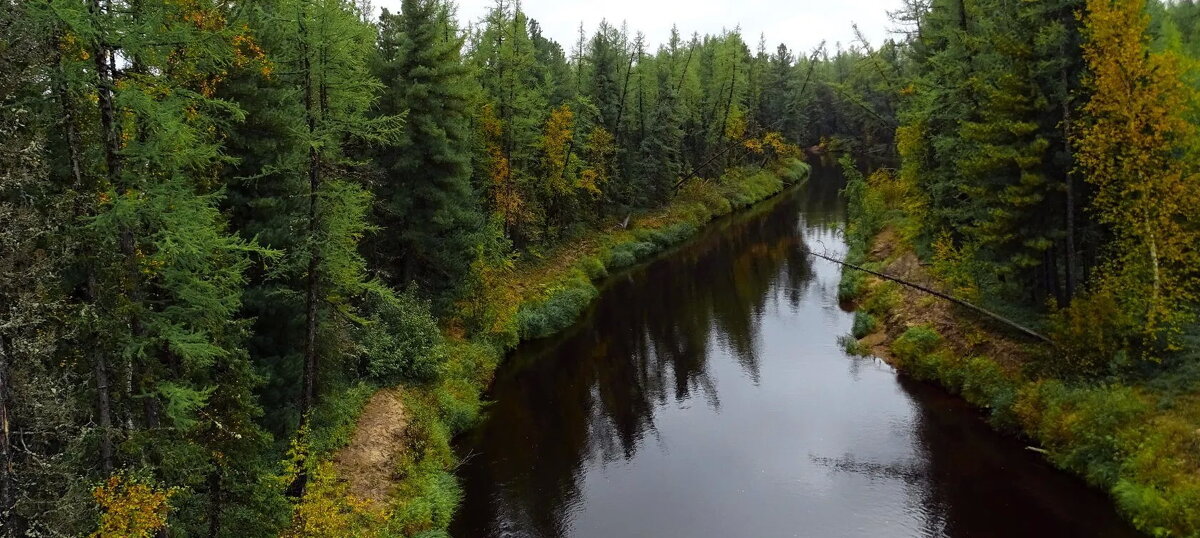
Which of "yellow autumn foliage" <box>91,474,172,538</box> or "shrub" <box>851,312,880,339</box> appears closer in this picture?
"yellow autumn foliage" <box>91,474,172,538</box>

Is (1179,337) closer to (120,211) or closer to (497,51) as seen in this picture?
(120,211)

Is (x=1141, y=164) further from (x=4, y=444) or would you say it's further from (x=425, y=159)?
(x=4, y=444)

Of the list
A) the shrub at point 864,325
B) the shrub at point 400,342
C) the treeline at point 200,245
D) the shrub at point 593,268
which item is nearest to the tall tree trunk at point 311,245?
the treeline at point 200,245

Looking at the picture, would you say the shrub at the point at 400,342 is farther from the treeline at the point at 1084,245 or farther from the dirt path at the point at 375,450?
the treeline at the point at 1084,245

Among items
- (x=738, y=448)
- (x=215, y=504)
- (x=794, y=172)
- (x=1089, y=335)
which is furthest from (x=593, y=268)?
(x=794, y=172)

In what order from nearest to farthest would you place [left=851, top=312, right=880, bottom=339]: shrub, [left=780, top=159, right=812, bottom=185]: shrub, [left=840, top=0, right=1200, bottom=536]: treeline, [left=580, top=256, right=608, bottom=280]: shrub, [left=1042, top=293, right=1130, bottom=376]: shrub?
1. [left=840, top=0, right=1200, bottom=536]: treeline
2. [left=1042, top=293, right=1130, bottom=376]: shrub
3. [left=851, top=312, right=880, bottom=339]: shrub
4. [left=580, top=256, right=608, bottom=280]: shrub
5. [left=780, top=159, right=812, bottom=185]: shrub

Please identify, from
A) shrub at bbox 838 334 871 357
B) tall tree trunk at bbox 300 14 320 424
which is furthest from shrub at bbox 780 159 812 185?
tall tree trunk at bbox 300 14 320 424

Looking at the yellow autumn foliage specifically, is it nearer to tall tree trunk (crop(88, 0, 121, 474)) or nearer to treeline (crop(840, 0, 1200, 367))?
tall tree trunk (crop(88, 0, 121, 474))
